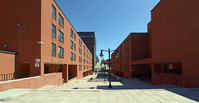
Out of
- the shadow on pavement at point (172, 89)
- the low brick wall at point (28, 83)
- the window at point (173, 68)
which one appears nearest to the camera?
the shadow on pavement at point (172, 89)

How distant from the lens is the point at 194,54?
11.8m

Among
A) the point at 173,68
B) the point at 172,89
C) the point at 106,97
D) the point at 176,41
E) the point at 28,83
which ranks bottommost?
the point at 172,89

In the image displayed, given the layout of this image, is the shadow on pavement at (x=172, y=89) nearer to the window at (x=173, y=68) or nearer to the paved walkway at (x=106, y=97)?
the paved walkway at (x=106, y=97)

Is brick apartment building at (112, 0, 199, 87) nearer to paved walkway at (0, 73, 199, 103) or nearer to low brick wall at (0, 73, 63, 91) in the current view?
paved walkway at (0, 73, 199, 103)

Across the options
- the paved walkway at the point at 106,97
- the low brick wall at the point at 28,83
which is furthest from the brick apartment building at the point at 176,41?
the low brick wall at the point at 28,83

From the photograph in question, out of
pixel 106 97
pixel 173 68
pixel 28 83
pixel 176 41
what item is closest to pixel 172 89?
pixel 106 97

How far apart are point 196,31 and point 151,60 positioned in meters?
9.28

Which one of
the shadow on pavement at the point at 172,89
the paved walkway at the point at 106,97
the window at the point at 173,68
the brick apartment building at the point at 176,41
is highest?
the brick apartment building at the point at 176,41

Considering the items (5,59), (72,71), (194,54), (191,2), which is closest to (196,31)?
(194,54)

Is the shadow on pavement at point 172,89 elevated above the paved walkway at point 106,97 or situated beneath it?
situated beneath

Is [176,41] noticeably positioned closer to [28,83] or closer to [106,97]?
[106,97]

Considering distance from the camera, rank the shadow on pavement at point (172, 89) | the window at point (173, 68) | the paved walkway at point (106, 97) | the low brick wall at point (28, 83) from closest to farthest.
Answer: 1. the paved walkway at point (106, 97)
2. the shadow on pavement at point (172, 89)
3. the low brick wall at point (28, 83)
4. the window at point (173, 68)

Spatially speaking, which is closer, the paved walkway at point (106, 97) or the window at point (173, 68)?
the paved walkway at point (106, 97)

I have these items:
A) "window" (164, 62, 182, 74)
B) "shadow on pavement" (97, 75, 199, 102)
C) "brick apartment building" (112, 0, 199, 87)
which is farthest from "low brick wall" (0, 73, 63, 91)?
"window" (164, 62, 182, 74)
